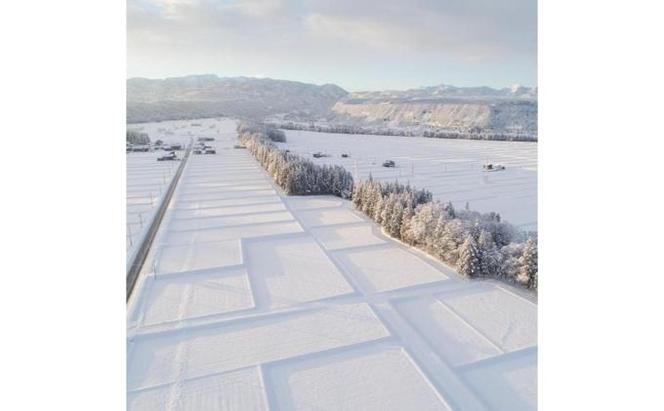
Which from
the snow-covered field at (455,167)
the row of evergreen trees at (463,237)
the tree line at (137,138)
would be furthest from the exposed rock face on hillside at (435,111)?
the row of evergreen trees at (463,237)

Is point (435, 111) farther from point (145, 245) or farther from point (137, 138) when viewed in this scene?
point (145, 245)

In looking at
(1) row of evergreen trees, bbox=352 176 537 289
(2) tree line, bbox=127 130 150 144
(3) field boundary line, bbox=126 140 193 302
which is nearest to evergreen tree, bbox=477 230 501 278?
(1) row of evergreen trees, bbox=352 176 537 289

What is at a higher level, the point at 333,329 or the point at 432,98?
the point at 432,98

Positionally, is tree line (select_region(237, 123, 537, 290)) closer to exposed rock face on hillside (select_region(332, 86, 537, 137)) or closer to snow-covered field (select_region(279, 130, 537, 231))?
snow-covered field (select_region(279, 130, 537, 231))

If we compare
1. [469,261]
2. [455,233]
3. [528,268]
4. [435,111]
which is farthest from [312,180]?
[435,111]

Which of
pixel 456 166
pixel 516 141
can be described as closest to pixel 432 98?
pixel 516 141
